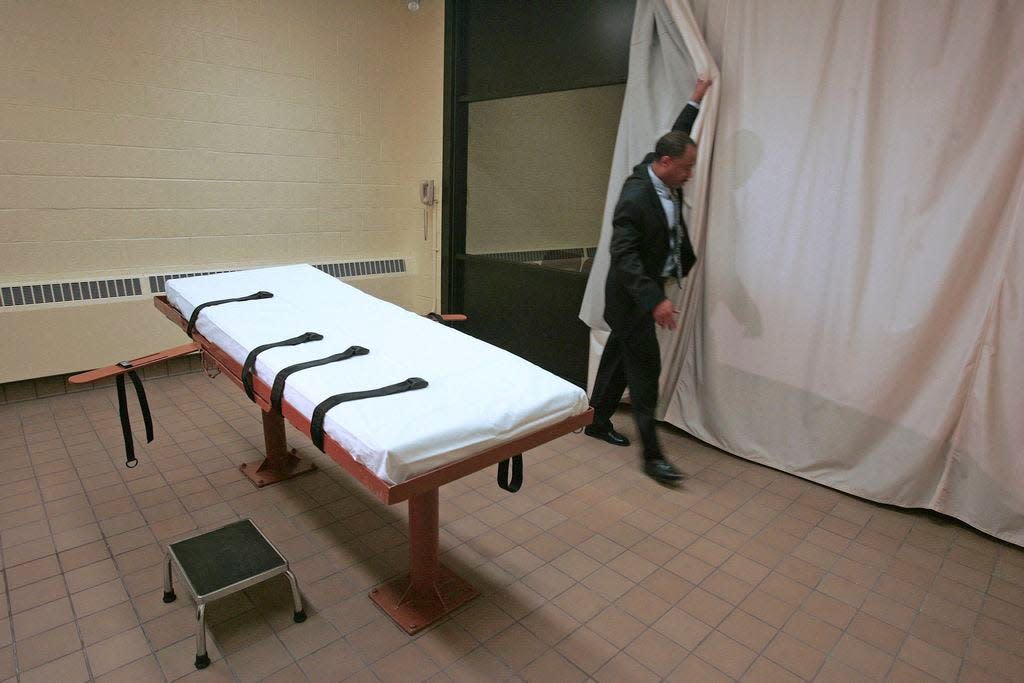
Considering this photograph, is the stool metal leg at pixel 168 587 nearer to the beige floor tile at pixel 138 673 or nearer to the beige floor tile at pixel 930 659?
the beige floor tile at pixel 138 673

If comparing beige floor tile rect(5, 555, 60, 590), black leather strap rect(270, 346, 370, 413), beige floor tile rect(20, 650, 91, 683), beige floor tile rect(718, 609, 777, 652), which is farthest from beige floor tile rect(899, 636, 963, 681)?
beige floor tile rect(5, 555, 60, 590)

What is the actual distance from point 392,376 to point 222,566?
0.75 m

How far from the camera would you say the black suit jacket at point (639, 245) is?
2.54 m

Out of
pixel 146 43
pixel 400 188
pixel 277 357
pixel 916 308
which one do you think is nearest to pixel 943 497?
pixel 916 308

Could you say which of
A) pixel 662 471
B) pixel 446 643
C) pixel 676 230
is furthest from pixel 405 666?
pixel 676 230

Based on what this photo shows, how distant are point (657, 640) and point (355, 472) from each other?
1.06m

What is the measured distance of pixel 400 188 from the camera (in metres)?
4.50

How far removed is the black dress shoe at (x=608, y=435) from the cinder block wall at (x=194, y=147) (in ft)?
6.20

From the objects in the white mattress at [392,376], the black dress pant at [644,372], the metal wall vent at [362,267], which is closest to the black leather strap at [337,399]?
the white mattress at [392,376]

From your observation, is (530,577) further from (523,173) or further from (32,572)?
(523,173)

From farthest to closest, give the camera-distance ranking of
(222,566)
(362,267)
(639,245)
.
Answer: (362,267)
(639,245)
(222,566)

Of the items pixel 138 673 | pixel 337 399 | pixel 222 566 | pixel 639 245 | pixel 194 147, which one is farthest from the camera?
pixel 194 147

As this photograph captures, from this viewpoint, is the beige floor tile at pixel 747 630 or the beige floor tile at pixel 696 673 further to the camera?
the beige floor tile at pixel 747 630

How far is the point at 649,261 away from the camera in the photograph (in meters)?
2.66
